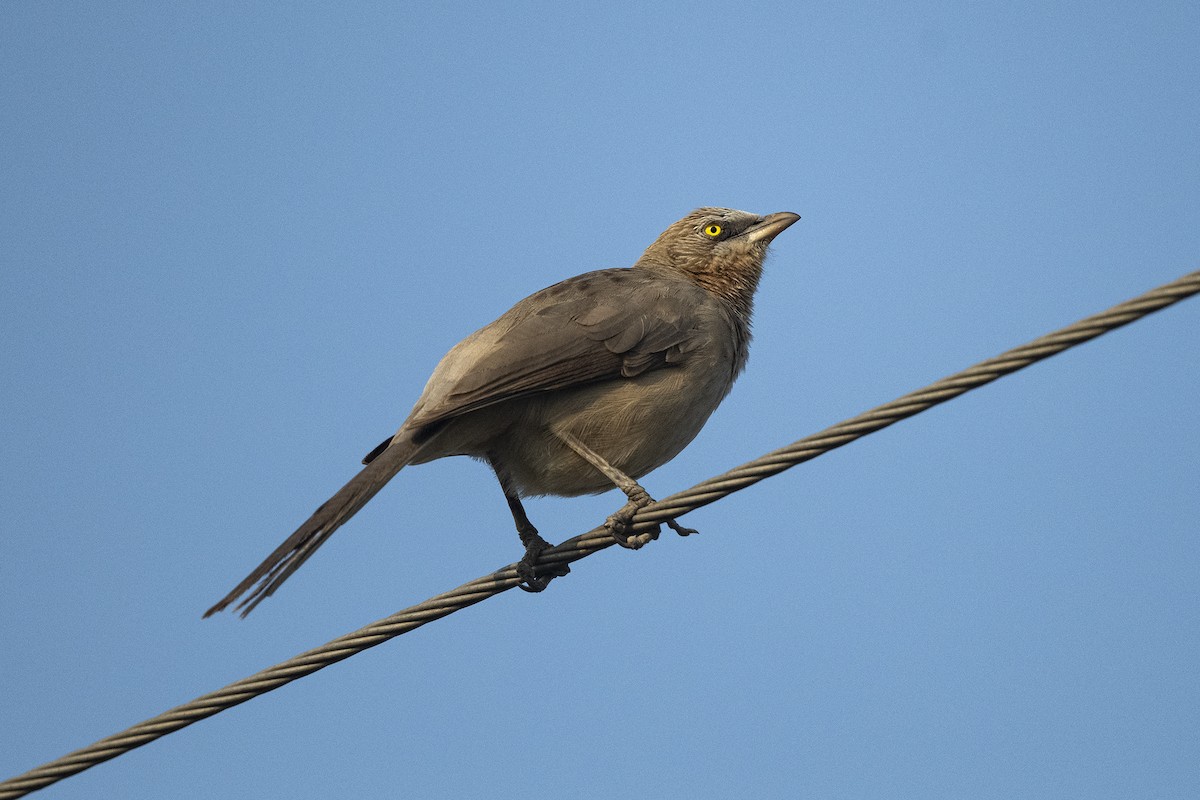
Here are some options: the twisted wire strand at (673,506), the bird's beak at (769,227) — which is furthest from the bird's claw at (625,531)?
the bird's beak at (769,227)

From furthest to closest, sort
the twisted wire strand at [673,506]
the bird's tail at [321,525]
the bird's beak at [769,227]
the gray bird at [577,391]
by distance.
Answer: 1. the bird's beak at [769,227]
2. the gray bird at [577,391]
3. the bird's tail at [321,525]
4. the twisted wire strand at [673,506]

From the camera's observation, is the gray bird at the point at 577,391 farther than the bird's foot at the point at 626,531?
Yes

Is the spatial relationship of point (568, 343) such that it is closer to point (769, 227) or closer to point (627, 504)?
point (627, 504)

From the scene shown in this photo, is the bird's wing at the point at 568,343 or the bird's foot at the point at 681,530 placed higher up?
the bird's wing at the point at 568,343

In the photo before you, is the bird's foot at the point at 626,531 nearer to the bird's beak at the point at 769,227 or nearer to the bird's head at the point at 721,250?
the bird's head at the point at 721,250

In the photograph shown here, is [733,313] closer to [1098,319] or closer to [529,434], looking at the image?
[529,434]

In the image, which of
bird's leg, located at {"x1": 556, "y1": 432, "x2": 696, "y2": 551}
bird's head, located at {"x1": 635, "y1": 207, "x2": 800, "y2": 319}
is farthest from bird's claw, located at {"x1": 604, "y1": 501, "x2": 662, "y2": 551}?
bird's head, located at {"x1": 635, "y1": 207, "x2": 800, "y2": 319}

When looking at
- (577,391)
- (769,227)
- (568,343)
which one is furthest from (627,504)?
(769,227)
